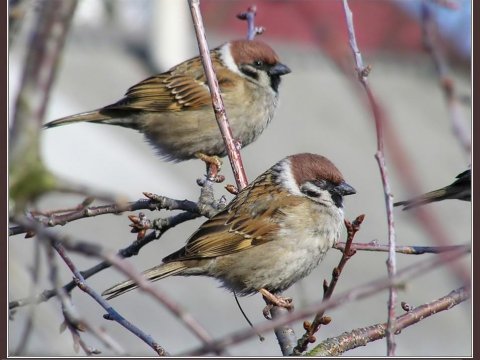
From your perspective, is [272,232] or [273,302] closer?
[273,302]

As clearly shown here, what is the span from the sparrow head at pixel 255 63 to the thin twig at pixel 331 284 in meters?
2.36

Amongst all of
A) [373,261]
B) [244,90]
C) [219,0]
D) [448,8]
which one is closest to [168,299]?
[448,8]

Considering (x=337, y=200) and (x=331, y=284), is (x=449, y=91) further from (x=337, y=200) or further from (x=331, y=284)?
(x=337, y=200)

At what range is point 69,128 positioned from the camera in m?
11.9

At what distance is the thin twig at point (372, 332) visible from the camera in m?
2.49

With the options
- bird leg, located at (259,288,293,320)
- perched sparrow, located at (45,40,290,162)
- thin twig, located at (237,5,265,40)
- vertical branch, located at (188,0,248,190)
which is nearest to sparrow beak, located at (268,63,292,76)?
perched sparrow, located at (45,40,290,162)

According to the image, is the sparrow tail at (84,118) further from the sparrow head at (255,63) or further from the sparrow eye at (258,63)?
the sparrow eye at (258,63)

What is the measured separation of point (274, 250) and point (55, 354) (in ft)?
6.83

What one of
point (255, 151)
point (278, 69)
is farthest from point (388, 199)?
point (255, 151)

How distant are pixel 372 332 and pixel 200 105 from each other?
2402 mm

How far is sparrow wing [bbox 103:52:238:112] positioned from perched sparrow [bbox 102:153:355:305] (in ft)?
4.07

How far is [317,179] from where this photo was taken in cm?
359

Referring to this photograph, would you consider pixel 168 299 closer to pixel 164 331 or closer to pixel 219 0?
pixel 219 0

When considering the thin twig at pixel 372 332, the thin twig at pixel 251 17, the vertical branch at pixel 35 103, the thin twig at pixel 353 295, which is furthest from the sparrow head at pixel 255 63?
the thin twig at pixel 353 295
